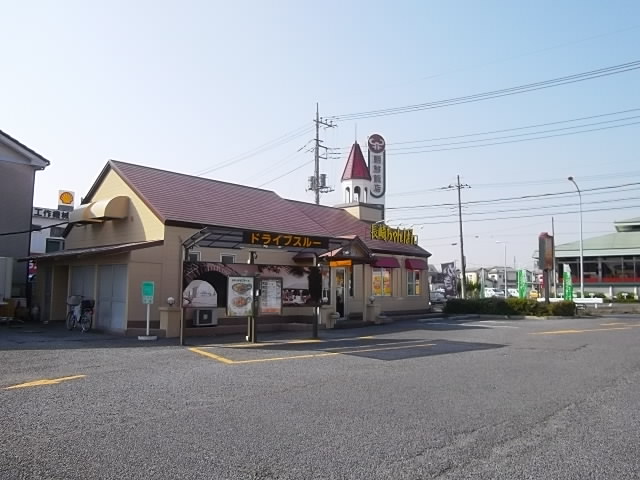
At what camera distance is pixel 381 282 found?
94.6 feet

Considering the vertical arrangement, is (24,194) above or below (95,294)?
above

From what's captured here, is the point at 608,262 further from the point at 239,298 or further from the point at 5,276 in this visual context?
the point at 5,276

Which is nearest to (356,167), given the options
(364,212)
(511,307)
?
(364,212)

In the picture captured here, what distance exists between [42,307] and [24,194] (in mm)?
5447

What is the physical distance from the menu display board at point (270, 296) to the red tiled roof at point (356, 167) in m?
21.2

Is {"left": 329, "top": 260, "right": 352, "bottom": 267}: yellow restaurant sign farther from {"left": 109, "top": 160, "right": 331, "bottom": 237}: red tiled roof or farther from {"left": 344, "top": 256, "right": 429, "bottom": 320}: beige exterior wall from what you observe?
{"left": 344, "top": 256, "right": 429, "bottom": 320}: beige exterior wall

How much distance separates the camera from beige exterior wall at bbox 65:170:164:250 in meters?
19.9

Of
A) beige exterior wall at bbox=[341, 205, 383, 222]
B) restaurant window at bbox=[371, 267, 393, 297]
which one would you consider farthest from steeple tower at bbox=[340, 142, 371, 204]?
restaurant window at bbox=[371, 267, 393, 297]

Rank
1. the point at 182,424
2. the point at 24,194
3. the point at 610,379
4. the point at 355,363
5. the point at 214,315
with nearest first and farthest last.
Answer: the point at 182,424, the point at 610,379, the point at 355,363, the point at 214,315, the point at 24,194

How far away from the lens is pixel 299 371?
A: 34.6 feet

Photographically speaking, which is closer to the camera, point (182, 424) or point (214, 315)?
point (182, 424)

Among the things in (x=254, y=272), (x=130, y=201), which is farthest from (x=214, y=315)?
(x=130, y=201)

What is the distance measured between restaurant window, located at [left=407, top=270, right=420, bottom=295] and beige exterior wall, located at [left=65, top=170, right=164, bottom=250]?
51.8 ft

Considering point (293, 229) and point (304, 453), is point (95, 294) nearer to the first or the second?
point (293, 229)
